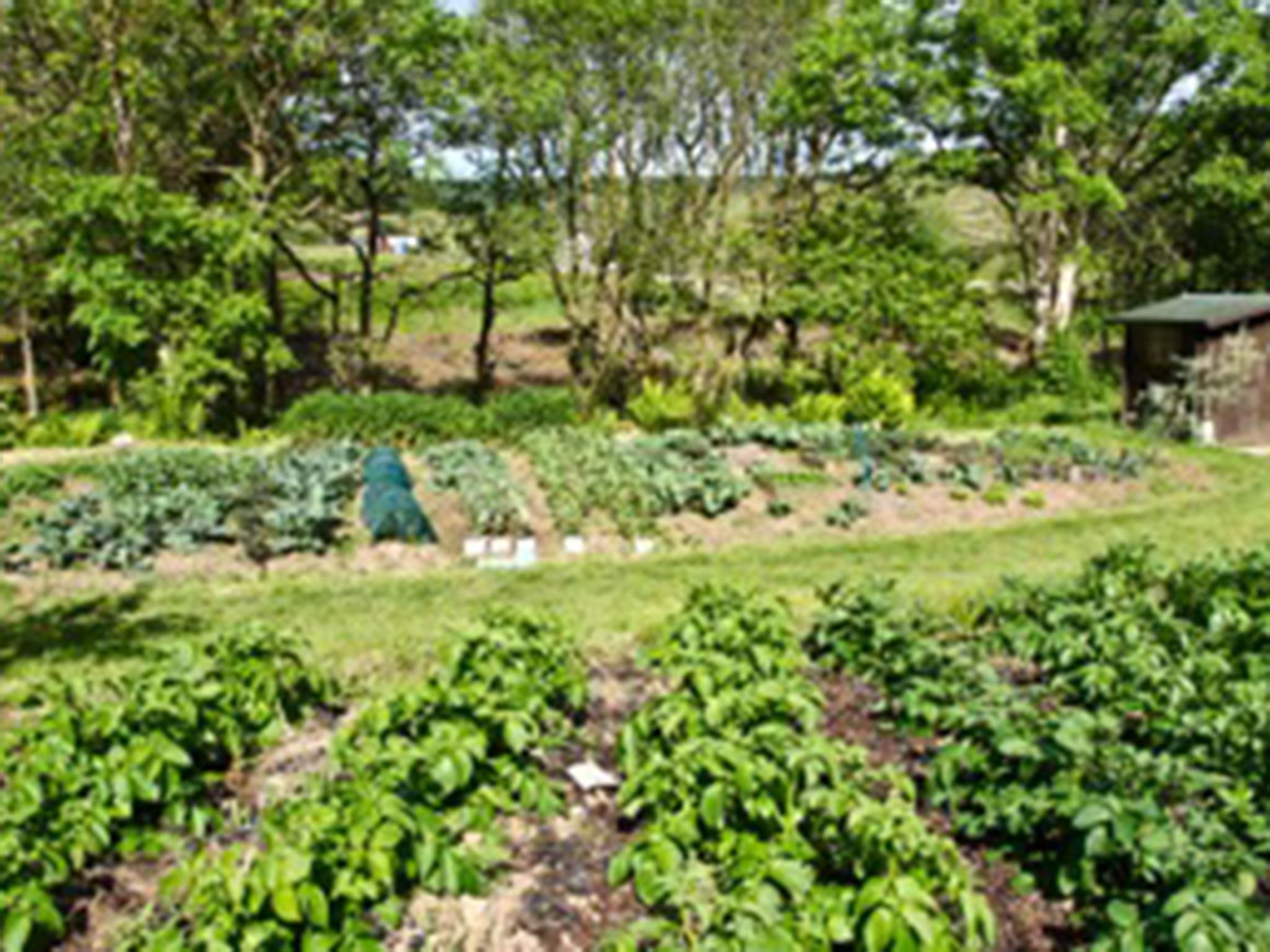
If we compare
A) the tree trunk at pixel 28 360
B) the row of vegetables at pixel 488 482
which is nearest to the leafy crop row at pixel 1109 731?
the row of vegetables at pixel 488 482

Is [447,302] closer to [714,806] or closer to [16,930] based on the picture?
[714,806]

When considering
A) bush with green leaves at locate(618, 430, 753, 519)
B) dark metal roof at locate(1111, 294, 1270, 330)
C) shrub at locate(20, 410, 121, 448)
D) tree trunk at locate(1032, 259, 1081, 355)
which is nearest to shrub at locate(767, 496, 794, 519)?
bush with green leaves at locate(618, 430, 753, 519)

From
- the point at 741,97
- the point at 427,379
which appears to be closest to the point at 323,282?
the point at 427,379

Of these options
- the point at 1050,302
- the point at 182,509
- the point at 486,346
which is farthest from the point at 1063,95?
the point at 182,509

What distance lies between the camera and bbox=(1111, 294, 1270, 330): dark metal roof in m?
14.9

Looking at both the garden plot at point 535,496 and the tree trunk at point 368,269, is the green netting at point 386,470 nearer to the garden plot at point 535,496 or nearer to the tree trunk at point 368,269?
the garden plot at point 535,496

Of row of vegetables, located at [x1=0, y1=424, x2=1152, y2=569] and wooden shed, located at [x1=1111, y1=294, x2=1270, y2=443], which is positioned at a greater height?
wooden shed, located at [x1=1111, y1=294, x2=1270, y2=443]

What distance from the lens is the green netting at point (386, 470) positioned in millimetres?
10562

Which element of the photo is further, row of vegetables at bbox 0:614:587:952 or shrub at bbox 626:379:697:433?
shrub at bbox 626:379:697:433

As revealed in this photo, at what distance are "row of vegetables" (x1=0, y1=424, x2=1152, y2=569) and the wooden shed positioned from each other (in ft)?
10.9

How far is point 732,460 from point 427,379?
35.0 ft

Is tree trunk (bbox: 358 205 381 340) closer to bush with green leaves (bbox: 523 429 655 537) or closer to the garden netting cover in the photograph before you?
bush with green leaves (bbox: 523 429 655 537)

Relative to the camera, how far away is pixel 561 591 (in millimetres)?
8273

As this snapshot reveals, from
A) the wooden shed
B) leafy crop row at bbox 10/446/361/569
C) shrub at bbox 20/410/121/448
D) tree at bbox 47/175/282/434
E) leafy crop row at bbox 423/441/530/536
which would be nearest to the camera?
leafy crop row at bbox 10/446/361/569
